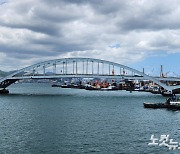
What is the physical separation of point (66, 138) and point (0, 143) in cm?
708

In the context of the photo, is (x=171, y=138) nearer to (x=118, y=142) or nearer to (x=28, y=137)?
(x=118, y=142)

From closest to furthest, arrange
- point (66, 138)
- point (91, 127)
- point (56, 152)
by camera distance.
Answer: point (56, 152) < point (66, 138) < point (91, 127)

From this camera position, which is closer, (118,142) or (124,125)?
(118,142)

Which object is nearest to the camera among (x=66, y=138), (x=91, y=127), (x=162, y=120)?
(x=66, y=138)

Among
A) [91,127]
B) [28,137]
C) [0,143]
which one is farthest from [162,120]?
[0,143]

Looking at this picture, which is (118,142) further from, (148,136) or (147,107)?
(147,107)

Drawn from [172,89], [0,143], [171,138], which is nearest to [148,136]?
[171,138]

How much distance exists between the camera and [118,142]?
35.8 meters

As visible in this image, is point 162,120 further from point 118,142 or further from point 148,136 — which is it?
point 118,142

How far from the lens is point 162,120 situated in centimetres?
5341

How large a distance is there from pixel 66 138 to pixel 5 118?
2074 centimetres

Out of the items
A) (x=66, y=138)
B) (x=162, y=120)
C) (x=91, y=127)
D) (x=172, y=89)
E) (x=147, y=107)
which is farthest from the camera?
(x=172, y=89)

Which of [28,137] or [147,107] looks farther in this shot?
[147,107]

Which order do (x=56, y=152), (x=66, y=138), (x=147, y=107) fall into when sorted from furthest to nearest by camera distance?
(x=147, y=107)
(x=66, y=138)
(x=56, y=152)
